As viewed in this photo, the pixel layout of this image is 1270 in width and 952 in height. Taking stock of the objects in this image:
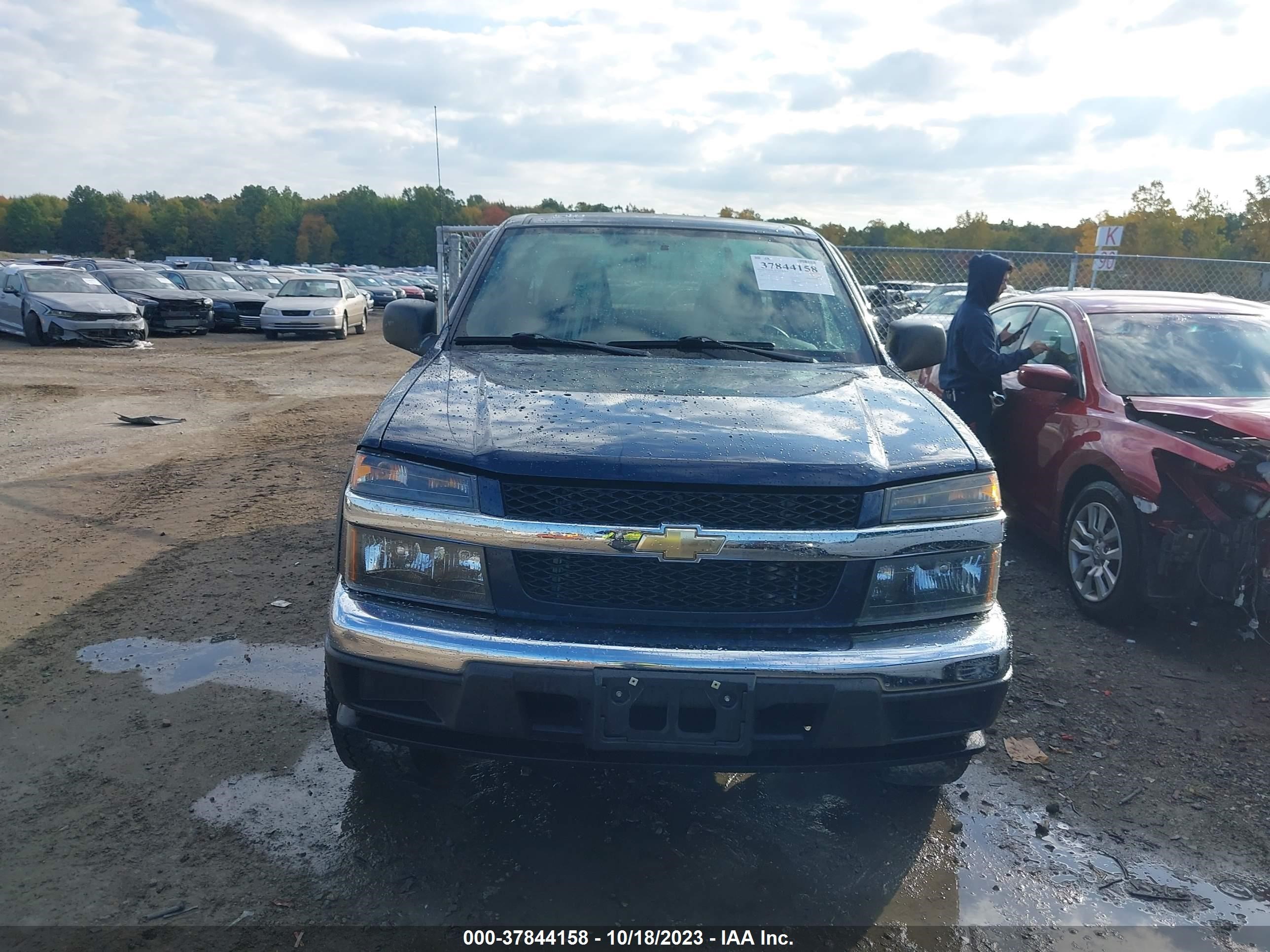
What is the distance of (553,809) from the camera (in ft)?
10.2

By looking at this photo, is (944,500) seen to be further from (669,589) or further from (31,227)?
(31,227)

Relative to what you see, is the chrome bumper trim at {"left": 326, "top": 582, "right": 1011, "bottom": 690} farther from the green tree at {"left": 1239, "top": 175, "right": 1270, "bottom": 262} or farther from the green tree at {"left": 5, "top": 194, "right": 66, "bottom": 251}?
the green tree at {"left": 5, "top": 194, "right": 66, "bottom": 251}

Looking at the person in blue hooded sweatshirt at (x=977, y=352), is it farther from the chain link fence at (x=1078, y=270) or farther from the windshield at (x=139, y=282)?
the windshield at (x=139, y=282)

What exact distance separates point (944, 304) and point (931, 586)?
490 inches

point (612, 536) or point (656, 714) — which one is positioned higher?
point (612, 536)

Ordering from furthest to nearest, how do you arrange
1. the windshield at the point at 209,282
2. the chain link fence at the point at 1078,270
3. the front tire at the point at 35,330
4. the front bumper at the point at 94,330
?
the windshield at the point at 209,282
the front tire at the point at 35,330
the front bumper at the point at 94,330
the chain link fence at the point at 1078,270

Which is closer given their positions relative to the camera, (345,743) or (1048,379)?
(345,743)

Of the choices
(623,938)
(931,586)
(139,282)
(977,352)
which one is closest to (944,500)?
(931,586)

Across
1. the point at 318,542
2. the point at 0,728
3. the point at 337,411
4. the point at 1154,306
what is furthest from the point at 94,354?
the point at 1154,306

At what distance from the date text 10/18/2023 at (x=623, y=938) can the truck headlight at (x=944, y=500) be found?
116 cm

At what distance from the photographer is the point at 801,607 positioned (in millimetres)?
2602

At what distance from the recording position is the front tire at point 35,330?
60.7ft

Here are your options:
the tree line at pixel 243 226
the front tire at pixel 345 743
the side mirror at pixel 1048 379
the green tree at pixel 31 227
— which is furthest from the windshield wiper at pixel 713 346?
the green tree at pixel 31 227

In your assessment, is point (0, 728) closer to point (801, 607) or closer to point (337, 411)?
point (801, 607)
